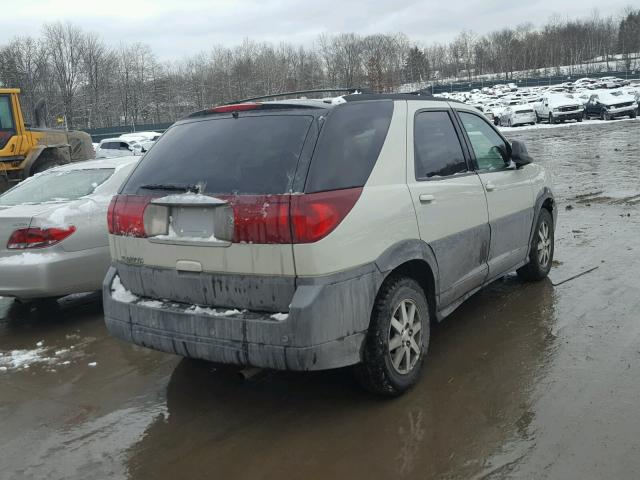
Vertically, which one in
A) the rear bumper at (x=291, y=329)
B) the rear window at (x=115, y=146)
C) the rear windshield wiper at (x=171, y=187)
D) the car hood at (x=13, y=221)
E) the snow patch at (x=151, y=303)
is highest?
the rear window at (x=115, y=146)

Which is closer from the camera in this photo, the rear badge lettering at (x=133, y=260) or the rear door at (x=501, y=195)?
the rear badge lettering at (x=133, y=260)

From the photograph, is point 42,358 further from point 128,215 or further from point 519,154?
point 519,154

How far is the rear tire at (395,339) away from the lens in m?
3.58

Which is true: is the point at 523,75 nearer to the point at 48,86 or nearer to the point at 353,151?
the point at 48,86

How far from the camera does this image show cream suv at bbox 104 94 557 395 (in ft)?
10.7

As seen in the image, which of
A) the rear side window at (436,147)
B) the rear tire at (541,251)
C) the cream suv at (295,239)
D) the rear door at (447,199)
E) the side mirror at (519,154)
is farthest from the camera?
the rear tire at (541,251)

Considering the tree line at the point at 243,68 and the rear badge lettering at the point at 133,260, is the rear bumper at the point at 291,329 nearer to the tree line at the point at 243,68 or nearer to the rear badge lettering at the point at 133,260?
the rear badge lettering at the point at 133,260

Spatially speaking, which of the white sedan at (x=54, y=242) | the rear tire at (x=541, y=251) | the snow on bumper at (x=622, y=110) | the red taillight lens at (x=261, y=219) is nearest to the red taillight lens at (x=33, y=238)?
the white sedan at (x=54, y=242)

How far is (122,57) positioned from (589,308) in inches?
3468

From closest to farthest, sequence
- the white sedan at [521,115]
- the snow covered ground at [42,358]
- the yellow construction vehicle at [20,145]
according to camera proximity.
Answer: the snow covered ground at [42,358]
the yellow construction vehicle at [20,145]
the white sedan at [521,115]

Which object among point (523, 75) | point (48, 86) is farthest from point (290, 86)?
point (523, 75)

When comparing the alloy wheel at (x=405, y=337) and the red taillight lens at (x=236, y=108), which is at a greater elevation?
the red taillight lens at (x=236, y=108)

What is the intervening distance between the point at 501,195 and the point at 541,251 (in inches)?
48.3

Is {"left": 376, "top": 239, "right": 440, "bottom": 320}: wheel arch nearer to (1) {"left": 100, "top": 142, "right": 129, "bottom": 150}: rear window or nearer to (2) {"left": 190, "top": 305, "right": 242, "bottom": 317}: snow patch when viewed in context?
(2) {"left": 190, "top": 305, "right": 242, "bottom": 317}: snow patch
